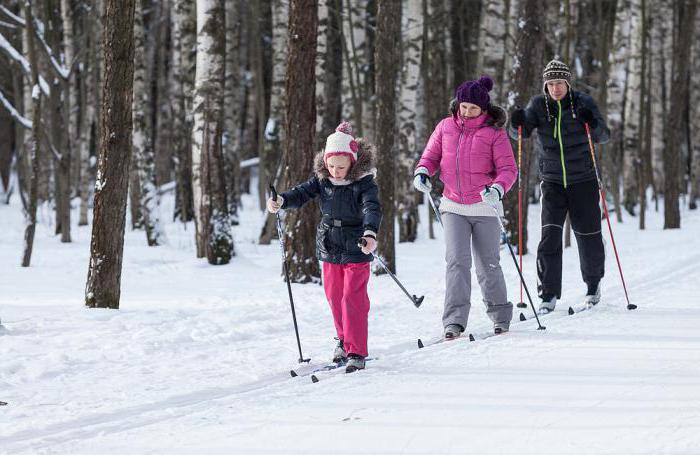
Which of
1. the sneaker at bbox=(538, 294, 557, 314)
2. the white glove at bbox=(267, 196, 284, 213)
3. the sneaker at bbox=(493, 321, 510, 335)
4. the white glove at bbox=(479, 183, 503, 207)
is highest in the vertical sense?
the white glove at bbox=(479, 183, 503, 207)

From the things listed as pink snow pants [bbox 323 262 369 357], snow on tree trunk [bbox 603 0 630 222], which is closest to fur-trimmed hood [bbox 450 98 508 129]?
pink snow pants [bbox 323 262 369 357]

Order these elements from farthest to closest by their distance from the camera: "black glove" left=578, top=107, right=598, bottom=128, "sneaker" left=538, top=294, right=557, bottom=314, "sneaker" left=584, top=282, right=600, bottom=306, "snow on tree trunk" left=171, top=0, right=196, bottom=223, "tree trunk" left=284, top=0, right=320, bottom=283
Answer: "snow on tree trunk" left=171, top=0, right=196, bottom=223
"tree trunk" left=284, top=0, right=320, bottom=283
"sneaker" left=584, top=282, right=600, bottom=306
"sneaker" left=538, top=294, right=557, bottom=314
"black glove" left=578, top=107, right=598, bottom=128

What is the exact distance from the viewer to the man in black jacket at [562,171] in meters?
7.20

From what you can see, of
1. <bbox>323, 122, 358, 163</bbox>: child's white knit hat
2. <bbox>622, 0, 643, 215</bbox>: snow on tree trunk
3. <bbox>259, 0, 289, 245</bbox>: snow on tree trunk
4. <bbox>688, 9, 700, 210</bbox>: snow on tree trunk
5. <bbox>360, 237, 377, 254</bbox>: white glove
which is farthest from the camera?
<bbox>688, 9, 700, 210</bbox>: snow on tree trunk

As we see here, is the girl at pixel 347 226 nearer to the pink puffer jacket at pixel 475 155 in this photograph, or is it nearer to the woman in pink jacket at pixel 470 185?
the woman in pink jacket at pixel 470 185

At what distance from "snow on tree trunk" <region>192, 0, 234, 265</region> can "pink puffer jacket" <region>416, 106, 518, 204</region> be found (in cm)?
604

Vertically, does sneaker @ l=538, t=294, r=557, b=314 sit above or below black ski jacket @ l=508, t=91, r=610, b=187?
below

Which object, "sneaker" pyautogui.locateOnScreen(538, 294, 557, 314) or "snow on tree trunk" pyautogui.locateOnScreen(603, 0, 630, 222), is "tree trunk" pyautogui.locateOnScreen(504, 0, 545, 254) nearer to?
"sneaker" pyautogui.locateOnScreen(538, 294, 557, 314)

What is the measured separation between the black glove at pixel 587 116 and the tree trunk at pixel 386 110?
3.78 m

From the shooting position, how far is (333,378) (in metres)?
5.06

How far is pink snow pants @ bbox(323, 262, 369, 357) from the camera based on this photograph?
17.7ft

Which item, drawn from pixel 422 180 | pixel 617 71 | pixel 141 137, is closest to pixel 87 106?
pixel 141 137

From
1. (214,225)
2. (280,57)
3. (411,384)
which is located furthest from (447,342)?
(280,57)

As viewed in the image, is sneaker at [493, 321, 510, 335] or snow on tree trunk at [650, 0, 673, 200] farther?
snow on tree trunk at [650, 0, 673, 200]
